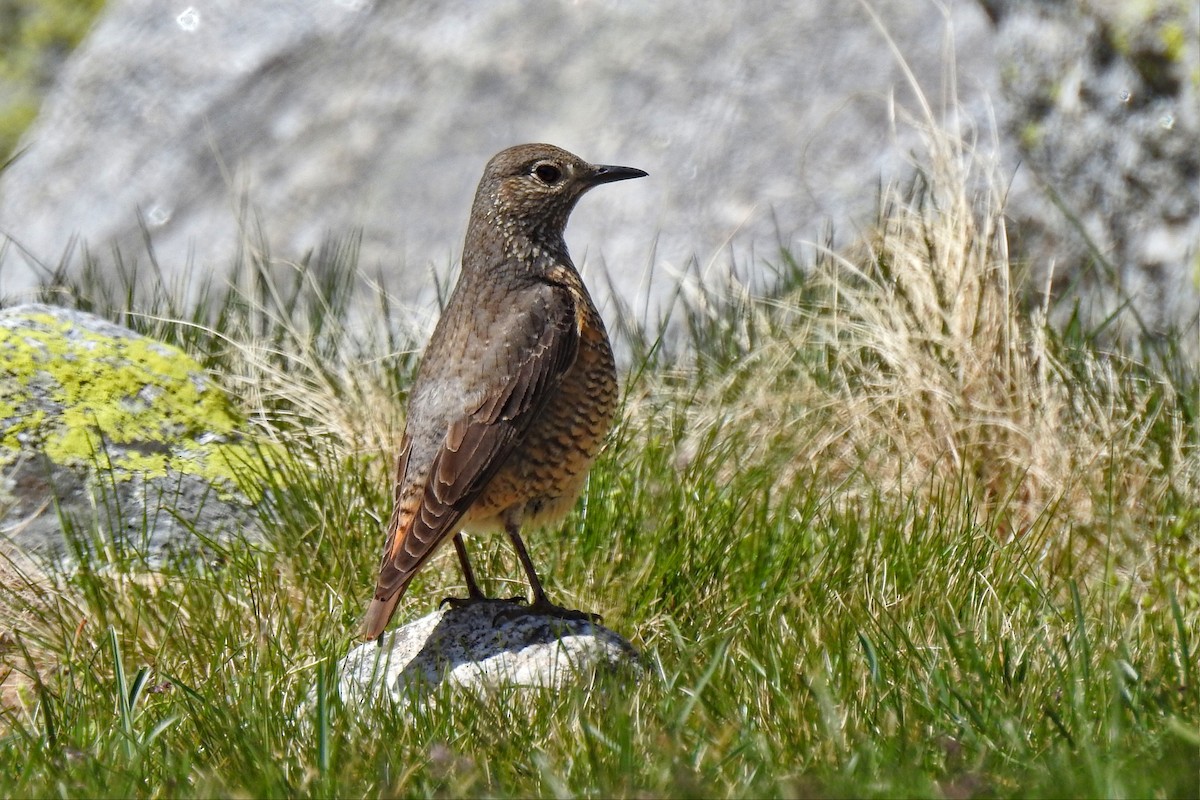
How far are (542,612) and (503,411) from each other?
0.61 metres

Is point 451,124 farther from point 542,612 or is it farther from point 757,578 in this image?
point 542,612

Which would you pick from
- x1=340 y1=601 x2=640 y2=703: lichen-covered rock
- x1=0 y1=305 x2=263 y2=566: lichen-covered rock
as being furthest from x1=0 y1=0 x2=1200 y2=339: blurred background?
x1=340 y1=601 x2=640 y2=703: lichen-covered rock

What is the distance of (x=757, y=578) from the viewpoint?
4.68m

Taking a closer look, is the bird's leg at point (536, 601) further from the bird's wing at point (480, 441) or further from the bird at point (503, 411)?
the bird's wing at point (480, 441)

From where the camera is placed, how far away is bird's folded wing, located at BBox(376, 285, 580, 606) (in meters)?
4.17

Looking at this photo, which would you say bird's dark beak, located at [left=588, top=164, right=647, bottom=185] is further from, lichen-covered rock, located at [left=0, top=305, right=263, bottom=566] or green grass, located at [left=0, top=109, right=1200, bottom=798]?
lichen-covered rock, located at [left=0, top=305, right=263, bottom=566]

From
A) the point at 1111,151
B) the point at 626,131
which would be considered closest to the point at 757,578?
the point at 1111,151

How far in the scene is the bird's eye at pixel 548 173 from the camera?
16.6 feet

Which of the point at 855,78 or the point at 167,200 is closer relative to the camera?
the point at 855,78

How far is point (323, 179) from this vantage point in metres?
7.67

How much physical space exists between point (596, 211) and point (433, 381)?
9.56 ft

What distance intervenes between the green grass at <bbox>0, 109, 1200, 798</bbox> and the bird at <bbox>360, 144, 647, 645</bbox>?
363 mm

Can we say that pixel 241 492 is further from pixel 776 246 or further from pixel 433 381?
pixel 776 246

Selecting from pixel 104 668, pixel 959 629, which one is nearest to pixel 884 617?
pixel 959 629
